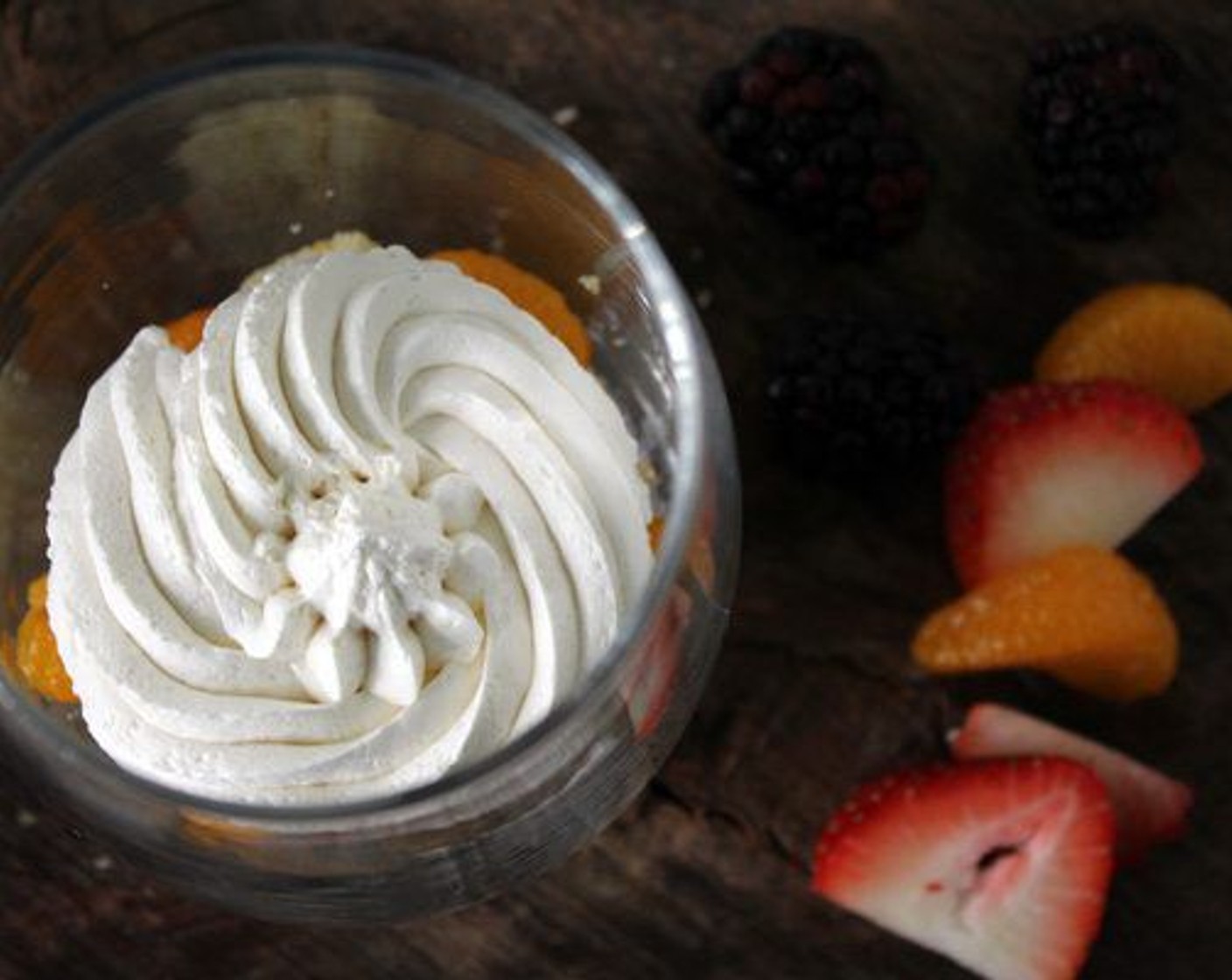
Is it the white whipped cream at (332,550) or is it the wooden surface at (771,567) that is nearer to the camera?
the white whipped cream at (332,550)

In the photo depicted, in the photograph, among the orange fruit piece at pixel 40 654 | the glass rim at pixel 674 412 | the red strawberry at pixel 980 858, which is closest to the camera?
the glass rim at pixel 674 412

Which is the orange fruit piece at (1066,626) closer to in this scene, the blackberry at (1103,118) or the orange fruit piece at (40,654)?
the blackberry at (1103,118)

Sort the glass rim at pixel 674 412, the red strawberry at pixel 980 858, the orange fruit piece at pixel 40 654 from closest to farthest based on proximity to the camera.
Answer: the glass rim at pixel 674 412 < the orange fruit piece at pixel 40 654 < the red strawberry at pixel 980 858

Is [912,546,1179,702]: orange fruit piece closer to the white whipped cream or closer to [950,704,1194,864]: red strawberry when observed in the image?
[950,704,1194,864]: red strawberry

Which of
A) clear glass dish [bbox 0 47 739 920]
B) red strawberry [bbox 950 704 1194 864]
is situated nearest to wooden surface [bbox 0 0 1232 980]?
red strawberry [bbox 950 704 1194 864]

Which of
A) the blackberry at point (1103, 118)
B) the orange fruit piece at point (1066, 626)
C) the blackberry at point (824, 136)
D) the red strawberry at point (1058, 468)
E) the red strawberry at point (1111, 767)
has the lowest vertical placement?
the red strawberry at point (1111, 767)

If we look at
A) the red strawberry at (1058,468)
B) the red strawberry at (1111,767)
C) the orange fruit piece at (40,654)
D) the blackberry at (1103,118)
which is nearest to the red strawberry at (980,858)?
the red strawberry at (1111,767)
